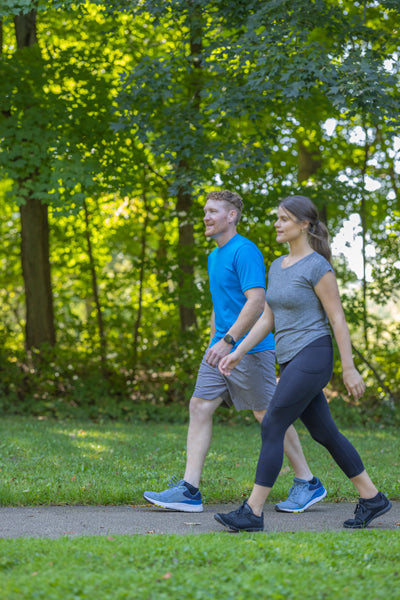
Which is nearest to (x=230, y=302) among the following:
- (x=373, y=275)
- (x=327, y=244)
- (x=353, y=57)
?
(x=327, y=244)

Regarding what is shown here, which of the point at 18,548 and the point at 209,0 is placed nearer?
the point at 18,548

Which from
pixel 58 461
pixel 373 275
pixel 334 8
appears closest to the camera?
pixel 58 461

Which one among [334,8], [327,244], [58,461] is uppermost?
[334,8]

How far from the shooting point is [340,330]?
4.33 meters

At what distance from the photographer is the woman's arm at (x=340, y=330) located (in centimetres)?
425

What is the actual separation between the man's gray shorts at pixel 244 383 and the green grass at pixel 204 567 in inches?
50.0

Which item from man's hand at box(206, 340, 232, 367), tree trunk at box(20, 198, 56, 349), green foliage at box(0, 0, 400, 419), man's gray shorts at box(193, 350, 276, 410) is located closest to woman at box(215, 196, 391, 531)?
man's hand at box(206, 340, 232, 367)

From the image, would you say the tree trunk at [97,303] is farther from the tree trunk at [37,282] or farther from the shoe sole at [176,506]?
the shoe sole at [176,506]

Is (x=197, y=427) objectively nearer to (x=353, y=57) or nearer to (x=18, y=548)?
(x=18, y=548)

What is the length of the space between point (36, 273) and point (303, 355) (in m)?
9.33

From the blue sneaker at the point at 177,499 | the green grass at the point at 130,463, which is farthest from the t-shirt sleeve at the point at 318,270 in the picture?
the green grass at the point at 130,463

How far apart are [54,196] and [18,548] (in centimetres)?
749

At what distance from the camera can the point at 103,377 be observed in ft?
42.8

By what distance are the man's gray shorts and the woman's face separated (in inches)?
40.2
